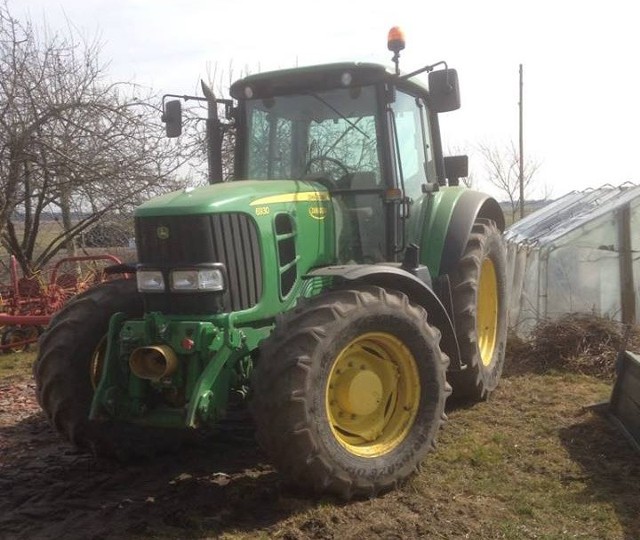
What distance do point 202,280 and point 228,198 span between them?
50 centimetres

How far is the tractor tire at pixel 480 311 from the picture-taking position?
17.5 feet

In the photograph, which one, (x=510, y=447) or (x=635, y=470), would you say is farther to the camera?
(x=510, y=447)

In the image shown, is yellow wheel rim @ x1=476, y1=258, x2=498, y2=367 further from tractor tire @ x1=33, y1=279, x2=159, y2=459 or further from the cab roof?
tractor tire @ x1=33, y1=279, x2=159, y2=459

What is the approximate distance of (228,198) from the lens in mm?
4109

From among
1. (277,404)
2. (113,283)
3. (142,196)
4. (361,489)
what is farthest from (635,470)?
(142,196)

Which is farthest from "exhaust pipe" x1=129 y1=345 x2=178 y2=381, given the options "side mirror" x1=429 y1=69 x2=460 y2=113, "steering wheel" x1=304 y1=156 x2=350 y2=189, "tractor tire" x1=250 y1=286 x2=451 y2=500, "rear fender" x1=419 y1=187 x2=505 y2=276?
"side mirror" x1=429 y1=69 x2=460 y2=113

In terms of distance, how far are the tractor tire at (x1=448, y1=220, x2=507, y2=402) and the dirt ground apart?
31cm

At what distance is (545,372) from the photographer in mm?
6695

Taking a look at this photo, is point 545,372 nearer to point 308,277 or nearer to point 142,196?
point 308,277

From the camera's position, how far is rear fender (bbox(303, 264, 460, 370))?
4125mm

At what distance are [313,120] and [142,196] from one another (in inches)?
274

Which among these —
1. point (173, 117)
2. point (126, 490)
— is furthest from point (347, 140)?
point (126, 490)

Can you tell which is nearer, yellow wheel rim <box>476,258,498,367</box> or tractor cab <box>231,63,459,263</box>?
tractor cab <box>231,63,459,263</box>

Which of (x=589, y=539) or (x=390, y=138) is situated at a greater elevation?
(x=390, y=138)
